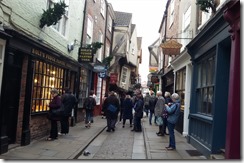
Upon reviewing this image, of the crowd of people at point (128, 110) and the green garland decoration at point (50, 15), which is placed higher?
the green garland decoration at point (50, 15)

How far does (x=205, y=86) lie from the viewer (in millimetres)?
9734

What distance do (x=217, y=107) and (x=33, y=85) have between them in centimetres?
557

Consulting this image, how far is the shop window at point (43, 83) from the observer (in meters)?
10.6

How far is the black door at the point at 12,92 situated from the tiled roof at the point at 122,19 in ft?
65.4

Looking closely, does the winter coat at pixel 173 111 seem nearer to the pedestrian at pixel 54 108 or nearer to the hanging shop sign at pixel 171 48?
the pedestrian at pixel 54 108

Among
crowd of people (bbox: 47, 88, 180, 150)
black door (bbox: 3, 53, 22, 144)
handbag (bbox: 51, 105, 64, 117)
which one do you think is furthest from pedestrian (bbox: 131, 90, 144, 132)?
black door (bbox: 3, 53, 22, 144)

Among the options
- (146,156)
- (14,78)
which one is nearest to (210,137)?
(146,156)

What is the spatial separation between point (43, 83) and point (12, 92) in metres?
2.48

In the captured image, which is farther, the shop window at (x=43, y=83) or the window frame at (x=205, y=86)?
the shop window at (x=43, y=83)

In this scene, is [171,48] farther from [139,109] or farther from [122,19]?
[122,19]

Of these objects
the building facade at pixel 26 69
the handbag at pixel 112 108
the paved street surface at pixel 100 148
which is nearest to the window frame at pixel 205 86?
the paved street surface at pixel 100 148

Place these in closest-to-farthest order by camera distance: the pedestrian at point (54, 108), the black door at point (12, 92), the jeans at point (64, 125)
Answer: the black door at point (12, 92), the pedestrian at point (54, 108), the jeans at point (64, 125)

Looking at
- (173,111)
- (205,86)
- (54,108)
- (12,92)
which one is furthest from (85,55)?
(173,111)

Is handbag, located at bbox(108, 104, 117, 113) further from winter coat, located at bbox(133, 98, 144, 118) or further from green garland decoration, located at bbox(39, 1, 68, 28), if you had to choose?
green garland decoration, located at bbox(39, 1, 68, 28)
